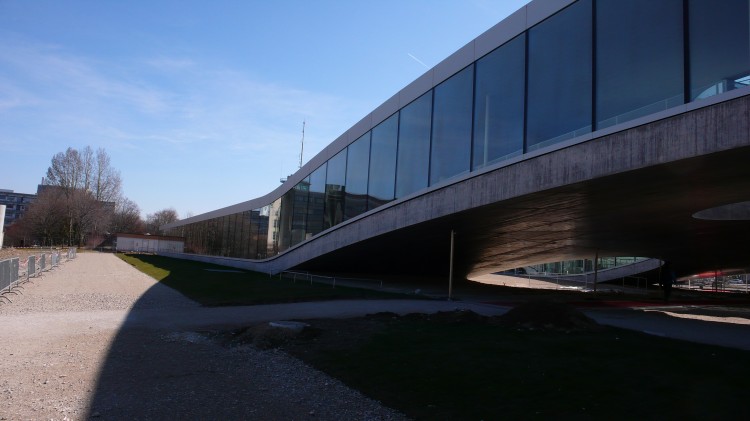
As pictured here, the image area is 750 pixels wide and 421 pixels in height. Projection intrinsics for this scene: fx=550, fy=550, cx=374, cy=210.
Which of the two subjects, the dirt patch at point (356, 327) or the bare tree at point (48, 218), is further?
the bare tree at point (48, 218)

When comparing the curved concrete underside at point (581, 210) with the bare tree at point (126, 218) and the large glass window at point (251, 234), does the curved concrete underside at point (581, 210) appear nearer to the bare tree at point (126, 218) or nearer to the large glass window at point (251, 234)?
the large glass window at point (251, 234)

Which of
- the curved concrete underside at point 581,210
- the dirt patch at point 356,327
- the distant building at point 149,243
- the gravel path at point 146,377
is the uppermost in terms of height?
the curved concrete underside at point 581,210

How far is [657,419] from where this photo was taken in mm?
5137

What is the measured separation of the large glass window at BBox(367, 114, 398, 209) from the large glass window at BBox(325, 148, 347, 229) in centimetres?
324

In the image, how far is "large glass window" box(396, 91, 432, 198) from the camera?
2241cm

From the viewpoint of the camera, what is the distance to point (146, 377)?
24.4 feet

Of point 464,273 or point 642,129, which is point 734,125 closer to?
point 642,129

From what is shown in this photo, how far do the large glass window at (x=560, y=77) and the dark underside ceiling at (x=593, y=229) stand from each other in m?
1.70

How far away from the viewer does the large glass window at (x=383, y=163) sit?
25.0 metres

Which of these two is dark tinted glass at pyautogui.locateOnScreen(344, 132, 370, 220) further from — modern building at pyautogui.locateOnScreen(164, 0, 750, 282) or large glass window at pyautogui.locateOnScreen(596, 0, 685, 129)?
large glass window at pyautogui.locateOnScreen(596, 0, 685, 129)

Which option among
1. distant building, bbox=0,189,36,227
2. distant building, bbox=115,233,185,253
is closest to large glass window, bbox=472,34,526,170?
distant building, bbox=115,233,185,253

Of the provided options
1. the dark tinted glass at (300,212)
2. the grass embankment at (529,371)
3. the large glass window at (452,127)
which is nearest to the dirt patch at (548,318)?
the grass embankment at (529,371)

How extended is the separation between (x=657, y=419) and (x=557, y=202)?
13.3m

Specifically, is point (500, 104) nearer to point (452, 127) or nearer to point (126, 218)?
point (452, 127)
